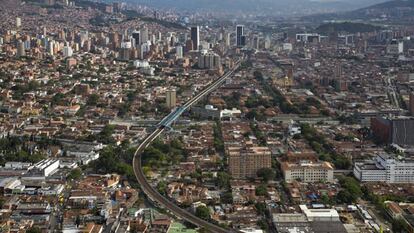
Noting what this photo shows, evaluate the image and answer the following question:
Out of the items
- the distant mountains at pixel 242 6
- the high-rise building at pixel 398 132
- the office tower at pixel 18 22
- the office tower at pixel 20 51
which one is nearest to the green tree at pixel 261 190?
the high-rise building at pixel 398 132

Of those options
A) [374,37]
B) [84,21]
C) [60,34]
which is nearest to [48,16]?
[84,21]

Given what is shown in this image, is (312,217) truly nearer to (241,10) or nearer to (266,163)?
(266,163)

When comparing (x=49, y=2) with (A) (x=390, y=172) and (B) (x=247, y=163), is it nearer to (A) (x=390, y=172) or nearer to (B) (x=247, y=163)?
(B) (x=247, y=163)

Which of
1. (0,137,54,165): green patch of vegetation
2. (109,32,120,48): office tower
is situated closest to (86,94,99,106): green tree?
(0,137,54,165): green patch of vegetation

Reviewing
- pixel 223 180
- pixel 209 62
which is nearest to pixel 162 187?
pixel 223 180

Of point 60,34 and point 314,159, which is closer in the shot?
point 314,159

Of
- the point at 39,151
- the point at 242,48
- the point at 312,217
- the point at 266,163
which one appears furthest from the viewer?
the point at 242,48

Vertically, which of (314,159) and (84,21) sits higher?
(84,21)
